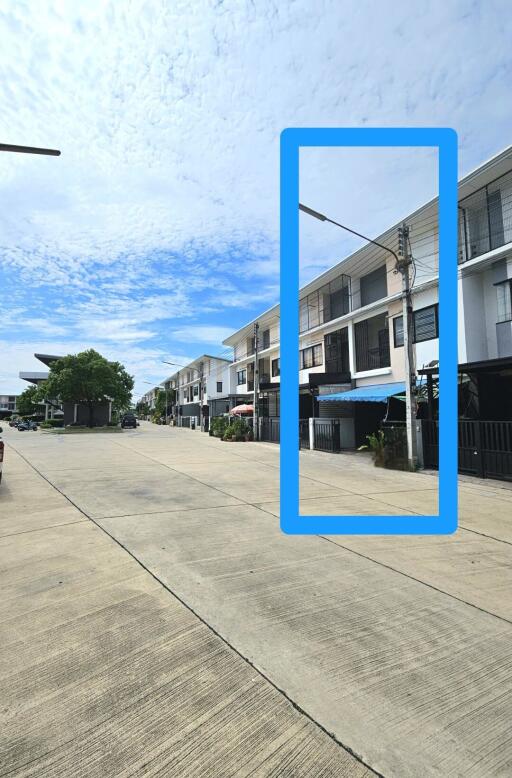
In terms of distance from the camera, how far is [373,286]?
68.4 ft

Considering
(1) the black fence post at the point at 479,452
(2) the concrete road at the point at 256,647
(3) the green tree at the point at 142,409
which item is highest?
(3) the green tree at the point at 142,409

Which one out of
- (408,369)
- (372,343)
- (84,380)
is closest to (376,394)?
(408,369)

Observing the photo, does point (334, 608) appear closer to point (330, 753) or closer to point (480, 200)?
point (330, 753)

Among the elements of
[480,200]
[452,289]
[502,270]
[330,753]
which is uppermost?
[480,200]

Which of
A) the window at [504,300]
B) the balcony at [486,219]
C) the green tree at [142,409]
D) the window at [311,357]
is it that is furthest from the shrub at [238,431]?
the green tree at [142,409]

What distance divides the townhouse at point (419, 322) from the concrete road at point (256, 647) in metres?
6.96

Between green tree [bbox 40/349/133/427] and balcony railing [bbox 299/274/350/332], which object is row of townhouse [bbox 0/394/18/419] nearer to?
green tree [bbox 40/349/133/427]

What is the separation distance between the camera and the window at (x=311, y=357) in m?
25.1

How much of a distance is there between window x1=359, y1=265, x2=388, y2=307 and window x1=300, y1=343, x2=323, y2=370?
4.47 metres

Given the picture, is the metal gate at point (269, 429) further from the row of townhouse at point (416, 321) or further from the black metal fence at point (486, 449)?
the black metal fence at point (486, 449)

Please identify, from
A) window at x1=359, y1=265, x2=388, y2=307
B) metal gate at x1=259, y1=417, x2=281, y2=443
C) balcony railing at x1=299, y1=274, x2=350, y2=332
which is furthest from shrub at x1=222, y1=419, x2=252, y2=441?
window at x1=359, y1=265, x2=388, y2=307

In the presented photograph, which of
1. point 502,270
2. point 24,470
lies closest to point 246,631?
point 24,470

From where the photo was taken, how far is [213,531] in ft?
19.5

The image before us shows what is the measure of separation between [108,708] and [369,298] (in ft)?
67.3
